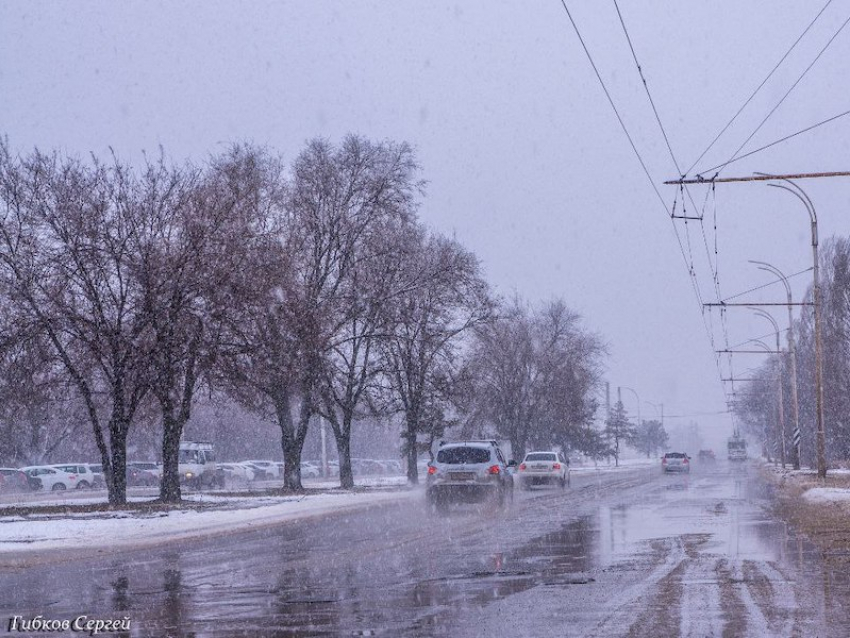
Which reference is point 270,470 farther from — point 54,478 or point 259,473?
point 54,478

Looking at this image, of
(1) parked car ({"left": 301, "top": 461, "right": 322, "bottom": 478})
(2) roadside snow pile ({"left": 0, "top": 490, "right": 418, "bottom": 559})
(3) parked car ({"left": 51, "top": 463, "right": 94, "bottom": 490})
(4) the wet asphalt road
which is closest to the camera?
(4) the wet asphalt road

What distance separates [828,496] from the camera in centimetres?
3073

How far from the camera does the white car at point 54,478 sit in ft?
200

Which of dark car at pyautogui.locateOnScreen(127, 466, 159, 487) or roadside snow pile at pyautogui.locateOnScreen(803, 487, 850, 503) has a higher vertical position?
roadside snow pile at pyautogui.locateOnScreen(803, 487, 850, 503)

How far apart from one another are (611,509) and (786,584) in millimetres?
17280

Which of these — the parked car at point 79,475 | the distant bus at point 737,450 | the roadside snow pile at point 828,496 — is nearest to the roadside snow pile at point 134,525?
the roadside snow pile at point 828,496

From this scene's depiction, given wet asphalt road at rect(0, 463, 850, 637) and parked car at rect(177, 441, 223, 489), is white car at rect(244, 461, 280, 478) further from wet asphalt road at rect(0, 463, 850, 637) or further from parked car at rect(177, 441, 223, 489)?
wet asphalt road at rect(0, 463, 850, 637)

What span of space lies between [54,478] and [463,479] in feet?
121

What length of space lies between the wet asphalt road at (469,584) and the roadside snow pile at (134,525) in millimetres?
1869

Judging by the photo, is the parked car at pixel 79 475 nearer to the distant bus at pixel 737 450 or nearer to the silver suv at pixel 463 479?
the silver suv at pixel 463 479

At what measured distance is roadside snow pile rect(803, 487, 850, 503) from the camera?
29.4 m

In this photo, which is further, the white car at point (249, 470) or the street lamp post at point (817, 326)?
the white car at point (249, 470)

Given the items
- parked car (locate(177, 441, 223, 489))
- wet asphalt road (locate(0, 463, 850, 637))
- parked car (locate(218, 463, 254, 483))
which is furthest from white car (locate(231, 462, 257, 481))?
wet asphalt road (locate(0, 463, 850, 637))

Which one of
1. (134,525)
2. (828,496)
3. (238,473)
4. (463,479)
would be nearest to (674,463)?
(238,473)
